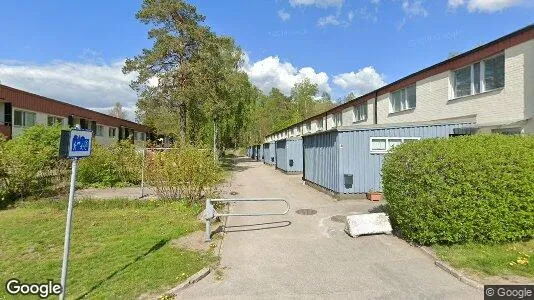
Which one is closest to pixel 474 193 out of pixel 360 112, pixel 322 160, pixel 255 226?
pixel 255 226

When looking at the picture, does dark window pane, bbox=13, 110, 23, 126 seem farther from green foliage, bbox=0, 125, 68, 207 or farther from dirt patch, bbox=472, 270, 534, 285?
dirt patch, bbox=472, 270, 534, 285

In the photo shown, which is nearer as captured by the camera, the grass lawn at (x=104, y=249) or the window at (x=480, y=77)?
the grass lawn at (x=104, y=249)

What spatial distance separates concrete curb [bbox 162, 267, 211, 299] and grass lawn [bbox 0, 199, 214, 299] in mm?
135

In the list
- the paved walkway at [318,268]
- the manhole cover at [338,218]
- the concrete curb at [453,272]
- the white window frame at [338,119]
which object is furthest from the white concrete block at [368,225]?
the white window frame at [338,119]

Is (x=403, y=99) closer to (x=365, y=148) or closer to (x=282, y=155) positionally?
(x=365, y=148)

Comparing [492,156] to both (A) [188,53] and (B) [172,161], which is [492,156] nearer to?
(B) [172,161]

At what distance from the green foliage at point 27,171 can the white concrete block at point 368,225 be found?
11586 millimetres

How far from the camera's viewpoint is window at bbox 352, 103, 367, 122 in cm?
2269

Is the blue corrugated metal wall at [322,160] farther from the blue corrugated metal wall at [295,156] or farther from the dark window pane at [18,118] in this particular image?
the dark window pane at [18,118]

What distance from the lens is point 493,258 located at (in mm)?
5523

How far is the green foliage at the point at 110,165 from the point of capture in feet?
51.0

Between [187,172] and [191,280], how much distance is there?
589 centimetres

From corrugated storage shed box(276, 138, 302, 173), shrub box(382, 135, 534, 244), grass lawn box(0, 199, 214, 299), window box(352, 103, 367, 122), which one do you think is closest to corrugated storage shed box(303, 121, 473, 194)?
grass lawn box(0, 199, 214, 299)

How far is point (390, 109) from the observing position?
19.0m
